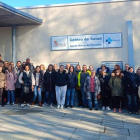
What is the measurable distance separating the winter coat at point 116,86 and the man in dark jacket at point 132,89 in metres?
0.30

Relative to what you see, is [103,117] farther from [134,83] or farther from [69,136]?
[69,136]

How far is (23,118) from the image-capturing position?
756 centimetres

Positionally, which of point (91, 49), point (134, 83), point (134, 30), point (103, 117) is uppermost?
point (134, 30)

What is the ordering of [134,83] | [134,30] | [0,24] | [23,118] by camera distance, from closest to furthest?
[23,118] → [134,83] → [134,30] → [0,24]

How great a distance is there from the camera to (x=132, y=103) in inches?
352

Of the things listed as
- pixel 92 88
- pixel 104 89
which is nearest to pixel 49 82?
pixel 92 88

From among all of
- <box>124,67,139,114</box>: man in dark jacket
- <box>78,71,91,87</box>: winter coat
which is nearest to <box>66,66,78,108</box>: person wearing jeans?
<box>78,71,91,87</box>: winter coat

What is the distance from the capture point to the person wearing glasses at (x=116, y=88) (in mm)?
9102

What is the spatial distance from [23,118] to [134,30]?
26.5 ft

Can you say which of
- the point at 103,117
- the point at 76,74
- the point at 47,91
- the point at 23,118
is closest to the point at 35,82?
the point at 47,91

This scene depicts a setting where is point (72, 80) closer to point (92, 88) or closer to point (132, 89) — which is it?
point (92, 88)

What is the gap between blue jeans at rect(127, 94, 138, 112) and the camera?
345 inches

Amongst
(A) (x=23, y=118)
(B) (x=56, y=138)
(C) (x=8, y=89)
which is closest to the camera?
(B) (x=56, y=138)

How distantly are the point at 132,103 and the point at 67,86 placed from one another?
3.05 meters
